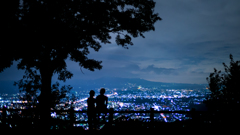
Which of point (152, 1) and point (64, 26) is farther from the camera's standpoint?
point (152, 1)

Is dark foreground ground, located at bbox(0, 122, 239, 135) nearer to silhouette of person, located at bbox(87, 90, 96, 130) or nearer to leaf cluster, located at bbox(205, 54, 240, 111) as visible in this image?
silhouette of person, located at bbox(87, 90, 96, 130)

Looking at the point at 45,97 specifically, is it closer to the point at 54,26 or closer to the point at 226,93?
the point at 54,26

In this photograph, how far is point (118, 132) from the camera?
721 centimetres

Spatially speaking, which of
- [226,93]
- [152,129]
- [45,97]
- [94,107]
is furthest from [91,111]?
[226,93]

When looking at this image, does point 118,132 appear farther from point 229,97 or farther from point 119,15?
point 229,97

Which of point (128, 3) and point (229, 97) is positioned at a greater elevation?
point (128, 3)

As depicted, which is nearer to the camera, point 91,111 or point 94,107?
point 91,111

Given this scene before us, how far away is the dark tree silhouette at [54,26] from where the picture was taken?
7.53 m

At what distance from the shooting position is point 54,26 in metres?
7.93

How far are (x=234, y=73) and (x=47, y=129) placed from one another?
15.5 metres

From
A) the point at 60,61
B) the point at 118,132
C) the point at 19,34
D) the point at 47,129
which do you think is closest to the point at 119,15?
the point at 60,61

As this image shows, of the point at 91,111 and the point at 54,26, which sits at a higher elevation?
the point at 54,26

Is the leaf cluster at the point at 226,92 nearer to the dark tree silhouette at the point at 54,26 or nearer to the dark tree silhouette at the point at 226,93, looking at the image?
the dark tree silhouette at the point at 226,93

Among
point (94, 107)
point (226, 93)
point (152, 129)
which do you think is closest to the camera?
point (94, 107)
